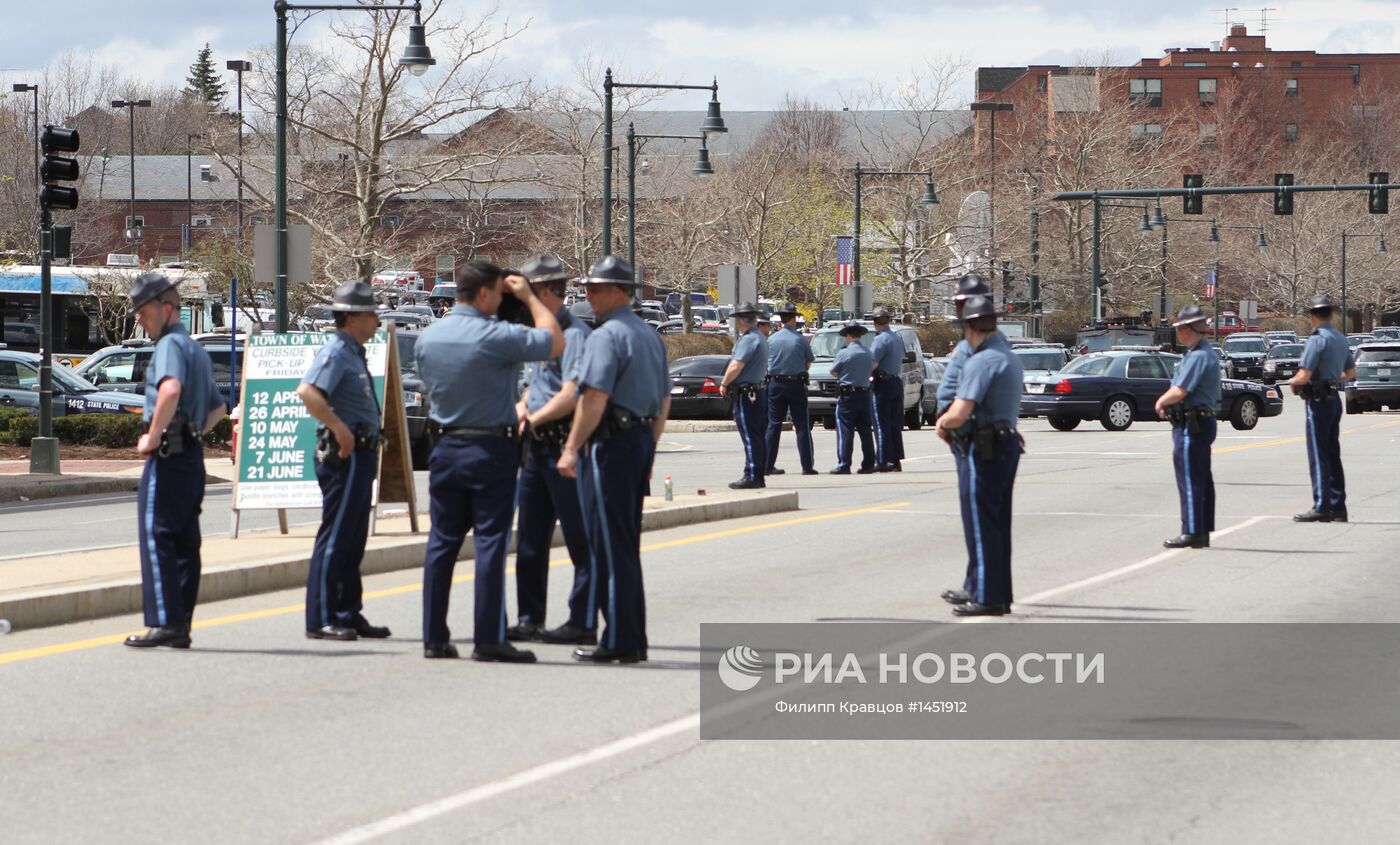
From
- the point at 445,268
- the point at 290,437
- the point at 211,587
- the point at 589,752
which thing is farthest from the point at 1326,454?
the point at 445,268

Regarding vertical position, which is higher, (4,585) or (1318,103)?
(1318,103)

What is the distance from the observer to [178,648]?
9758 mm

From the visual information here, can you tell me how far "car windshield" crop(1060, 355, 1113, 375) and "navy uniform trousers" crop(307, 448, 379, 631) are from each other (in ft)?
92.0

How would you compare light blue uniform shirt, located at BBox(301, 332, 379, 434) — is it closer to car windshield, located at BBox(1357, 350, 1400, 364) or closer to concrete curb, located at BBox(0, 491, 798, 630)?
concrete curb, located at BBox(0, 491, 798, 630)

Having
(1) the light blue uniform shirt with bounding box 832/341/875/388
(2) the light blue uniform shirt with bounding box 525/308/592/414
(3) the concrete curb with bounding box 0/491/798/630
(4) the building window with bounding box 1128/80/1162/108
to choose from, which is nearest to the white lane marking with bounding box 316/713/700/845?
(2) the light blue uniform shirt with bounding box 525/308/592/414

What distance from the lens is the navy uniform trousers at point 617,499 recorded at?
29.0 feet

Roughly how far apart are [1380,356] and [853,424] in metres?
26.3

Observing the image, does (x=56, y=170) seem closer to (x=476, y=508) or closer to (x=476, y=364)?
(x=476, y=364)

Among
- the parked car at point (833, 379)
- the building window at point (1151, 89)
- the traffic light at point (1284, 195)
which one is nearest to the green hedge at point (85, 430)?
the parked car at point (833, 379)

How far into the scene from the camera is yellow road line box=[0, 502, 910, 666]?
384 inches

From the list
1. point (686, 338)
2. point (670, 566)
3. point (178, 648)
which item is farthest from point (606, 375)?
point (686, 338)

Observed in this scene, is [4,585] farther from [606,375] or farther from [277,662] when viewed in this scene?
[606,375]

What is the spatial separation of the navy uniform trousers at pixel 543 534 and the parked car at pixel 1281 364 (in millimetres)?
53387

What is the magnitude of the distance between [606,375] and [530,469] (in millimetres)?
1396
